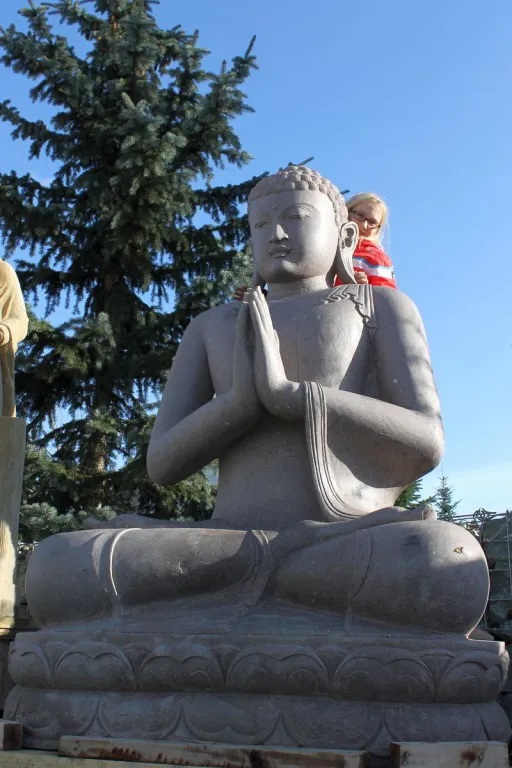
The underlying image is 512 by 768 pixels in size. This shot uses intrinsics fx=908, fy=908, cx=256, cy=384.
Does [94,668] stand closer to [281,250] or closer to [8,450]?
[281,250]

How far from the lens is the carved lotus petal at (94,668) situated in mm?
3086

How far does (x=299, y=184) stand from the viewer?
4238 millimetres

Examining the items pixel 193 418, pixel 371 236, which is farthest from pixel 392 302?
pixel 371 236

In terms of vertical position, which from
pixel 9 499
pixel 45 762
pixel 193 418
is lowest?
pixel 45 762

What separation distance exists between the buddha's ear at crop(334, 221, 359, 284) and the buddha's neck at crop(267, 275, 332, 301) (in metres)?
0.16

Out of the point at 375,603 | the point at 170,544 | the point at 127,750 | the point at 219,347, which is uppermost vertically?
Result: the point at 219,347

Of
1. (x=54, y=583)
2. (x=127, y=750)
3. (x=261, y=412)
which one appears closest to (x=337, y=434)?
(x=261, y=412)

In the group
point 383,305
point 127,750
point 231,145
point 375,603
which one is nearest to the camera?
point 127,750

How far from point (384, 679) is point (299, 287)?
1.97 m

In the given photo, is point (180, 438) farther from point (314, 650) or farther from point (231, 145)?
point (231, 145)

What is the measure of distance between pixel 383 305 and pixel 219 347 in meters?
0.76

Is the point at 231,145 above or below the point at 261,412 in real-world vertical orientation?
above

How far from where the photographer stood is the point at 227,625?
312cm

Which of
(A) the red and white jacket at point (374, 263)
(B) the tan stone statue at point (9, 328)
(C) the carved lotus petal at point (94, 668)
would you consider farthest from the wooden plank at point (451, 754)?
(B) the tan stone statue at point (9, 328)
